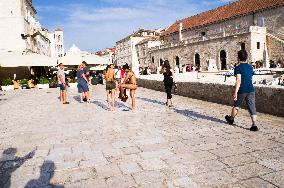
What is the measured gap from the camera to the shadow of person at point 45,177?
3529 mm

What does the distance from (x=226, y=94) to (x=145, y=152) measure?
529 cm

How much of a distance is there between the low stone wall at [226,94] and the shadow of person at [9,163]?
549cm

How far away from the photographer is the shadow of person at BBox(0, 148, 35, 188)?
12.4 ft

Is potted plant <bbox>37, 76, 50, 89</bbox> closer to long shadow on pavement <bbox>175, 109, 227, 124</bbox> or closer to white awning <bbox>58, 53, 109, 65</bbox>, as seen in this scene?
white awning <bbox>58, 53, 109, 65</bbox>

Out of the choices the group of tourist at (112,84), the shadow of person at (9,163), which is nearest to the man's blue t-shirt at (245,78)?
the group of tourist at (112,84)

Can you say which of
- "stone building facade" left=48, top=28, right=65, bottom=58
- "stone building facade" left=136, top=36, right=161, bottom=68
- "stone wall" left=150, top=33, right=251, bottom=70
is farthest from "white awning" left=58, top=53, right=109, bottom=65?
"stone building facade" left=48, top=28, right=65, bottom=58

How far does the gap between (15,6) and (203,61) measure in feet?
85.5

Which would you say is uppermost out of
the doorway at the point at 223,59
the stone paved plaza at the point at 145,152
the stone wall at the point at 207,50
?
the stone wall at the point at 207,50

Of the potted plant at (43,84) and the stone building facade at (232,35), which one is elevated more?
the stone building facade at (232,35)

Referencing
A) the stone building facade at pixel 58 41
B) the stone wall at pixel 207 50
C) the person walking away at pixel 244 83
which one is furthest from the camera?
the stone building facade at pixel 58 41

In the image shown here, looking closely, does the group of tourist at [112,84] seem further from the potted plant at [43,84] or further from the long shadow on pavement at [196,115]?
the potted plant at [43,84]

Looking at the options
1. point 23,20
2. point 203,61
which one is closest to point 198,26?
point 203,61

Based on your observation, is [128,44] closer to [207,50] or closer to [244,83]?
[207,50]

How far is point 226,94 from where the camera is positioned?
9.09m
